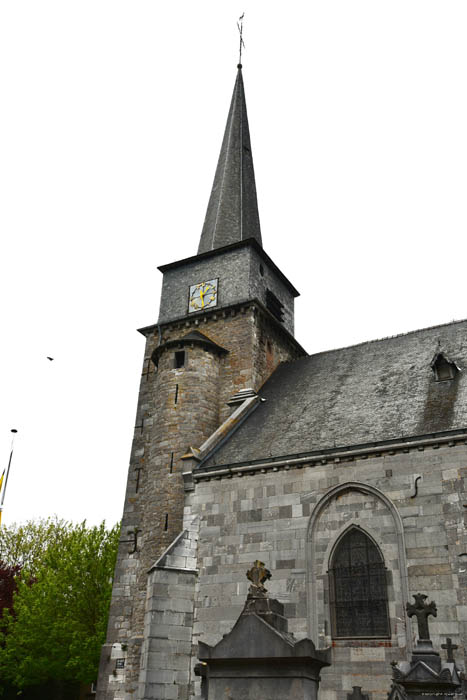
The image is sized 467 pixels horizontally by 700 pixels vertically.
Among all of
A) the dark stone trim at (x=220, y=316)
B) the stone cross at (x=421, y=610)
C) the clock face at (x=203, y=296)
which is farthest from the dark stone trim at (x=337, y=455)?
the clock face at (x=203, y=296)

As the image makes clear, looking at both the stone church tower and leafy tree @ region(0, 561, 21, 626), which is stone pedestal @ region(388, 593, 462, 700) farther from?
leafy tree @ region(0, 561, 21, 626)

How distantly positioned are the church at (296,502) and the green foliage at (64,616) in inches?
356

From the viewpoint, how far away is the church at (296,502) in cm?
1352

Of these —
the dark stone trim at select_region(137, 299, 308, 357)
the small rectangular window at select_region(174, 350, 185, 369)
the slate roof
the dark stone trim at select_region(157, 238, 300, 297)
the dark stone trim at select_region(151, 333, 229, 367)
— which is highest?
the dark stone trim at select_region(157, 238, 300, 297)

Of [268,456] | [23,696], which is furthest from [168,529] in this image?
[23,696]

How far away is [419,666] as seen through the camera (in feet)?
33.0

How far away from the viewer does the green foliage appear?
25.9m

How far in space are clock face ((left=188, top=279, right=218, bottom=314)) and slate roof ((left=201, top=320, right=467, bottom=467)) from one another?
14.0 ft

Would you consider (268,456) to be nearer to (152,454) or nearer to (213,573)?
(213,573)

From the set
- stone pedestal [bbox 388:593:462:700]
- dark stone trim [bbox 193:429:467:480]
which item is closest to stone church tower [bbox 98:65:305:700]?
dark stone trim [bbox 193:429:467:480]

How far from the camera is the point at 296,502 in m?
15.4

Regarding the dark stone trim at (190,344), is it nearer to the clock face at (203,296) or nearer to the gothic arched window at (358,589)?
the clock face at (203,296)

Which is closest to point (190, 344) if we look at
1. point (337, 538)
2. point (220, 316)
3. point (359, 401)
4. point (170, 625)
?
point (220, 316)

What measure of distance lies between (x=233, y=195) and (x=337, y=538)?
721 inches
